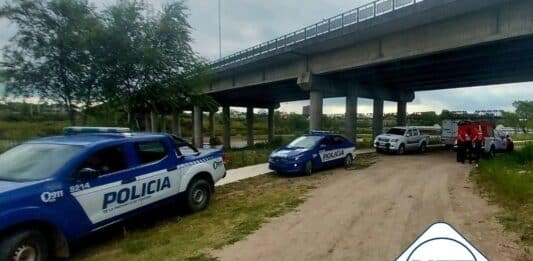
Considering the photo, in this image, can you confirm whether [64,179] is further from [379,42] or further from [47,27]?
[379,42]

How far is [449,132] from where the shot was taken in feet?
92.3

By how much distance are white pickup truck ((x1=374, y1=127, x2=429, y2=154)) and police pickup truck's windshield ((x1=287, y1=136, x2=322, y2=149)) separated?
10263 mm

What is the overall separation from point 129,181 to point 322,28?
19.1m

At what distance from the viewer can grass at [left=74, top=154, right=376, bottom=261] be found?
564 centimetres

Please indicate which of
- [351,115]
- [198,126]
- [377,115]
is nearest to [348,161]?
[351,115]

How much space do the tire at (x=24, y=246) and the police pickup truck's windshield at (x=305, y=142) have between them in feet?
35.3

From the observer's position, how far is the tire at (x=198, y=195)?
7953mm

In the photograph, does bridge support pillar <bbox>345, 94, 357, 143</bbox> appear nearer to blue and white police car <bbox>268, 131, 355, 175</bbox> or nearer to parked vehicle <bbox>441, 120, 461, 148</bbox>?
parked vehicle <bbox>441, 120, 461, 148</bbox>

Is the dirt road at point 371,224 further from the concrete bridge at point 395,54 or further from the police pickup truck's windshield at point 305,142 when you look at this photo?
the concrete bridge at point 395,54

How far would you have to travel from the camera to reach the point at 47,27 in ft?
50.6

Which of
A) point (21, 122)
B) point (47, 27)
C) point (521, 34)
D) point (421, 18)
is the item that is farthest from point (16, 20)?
point (521, 34)

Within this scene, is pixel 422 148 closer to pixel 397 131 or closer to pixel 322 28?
pixel 397 131

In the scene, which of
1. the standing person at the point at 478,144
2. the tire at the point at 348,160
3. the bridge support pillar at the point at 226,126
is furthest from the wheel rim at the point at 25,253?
the bridge support pillar at the point at 226,126

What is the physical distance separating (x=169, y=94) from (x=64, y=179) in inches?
549
